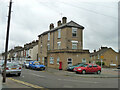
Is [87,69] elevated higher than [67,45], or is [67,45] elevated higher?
[67,45]

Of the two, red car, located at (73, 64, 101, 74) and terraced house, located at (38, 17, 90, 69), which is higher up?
terraced house, located at (38, 17, 90, 69)

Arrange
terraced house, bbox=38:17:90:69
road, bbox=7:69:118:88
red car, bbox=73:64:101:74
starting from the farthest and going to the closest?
terraced house, bbox=38:17:90:69
red car, bbox=73:64:101:74
road, bbox=7:69:118:88

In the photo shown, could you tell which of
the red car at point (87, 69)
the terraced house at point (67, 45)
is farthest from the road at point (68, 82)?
the terraced house at point (67, 45)

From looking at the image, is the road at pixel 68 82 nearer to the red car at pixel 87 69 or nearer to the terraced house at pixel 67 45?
the red car at pixel 87 69

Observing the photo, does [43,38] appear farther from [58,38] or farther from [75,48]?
[75,48]

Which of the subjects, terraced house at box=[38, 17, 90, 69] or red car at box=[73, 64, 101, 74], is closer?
red car at box=[73, 64, 101, 74]

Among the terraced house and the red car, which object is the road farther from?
the terraced house

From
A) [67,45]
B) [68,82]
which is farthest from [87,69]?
[68,82]

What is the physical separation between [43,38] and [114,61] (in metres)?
32.1

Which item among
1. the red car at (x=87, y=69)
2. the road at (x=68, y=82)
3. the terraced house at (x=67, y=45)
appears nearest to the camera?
the road at (x=68, y=82)

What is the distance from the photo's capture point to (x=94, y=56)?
64.4 meters

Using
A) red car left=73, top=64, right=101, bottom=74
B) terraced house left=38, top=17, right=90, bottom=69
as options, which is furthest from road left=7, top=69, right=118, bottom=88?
terraced house left=38, top=17, right=90, bottom=69

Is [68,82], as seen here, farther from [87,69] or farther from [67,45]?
[67,45]

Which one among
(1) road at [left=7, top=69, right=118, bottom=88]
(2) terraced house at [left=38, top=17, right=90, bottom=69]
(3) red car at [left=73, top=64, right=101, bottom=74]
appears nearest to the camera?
(1) road at [left=7, top=69, right=118, bottom=88]
